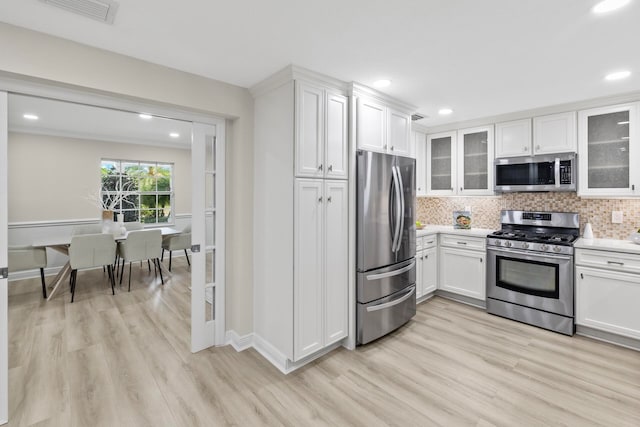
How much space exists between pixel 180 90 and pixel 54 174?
4.55 m

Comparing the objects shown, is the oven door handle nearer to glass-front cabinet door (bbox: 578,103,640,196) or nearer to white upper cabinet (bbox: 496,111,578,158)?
glass-front cabinet door (bbox: 578,103,640,196)

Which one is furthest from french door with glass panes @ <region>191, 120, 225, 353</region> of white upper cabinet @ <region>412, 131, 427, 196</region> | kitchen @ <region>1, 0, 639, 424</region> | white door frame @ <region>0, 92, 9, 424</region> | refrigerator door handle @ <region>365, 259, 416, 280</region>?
white upper cabinet @ <region>412, 131, 427, 196</region>

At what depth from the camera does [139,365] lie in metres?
2.49

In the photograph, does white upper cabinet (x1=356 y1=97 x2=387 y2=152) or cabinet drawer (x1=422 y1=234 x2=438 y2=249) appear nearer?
white upper cabinet (x1=356 y1=97 x2=387 y2=152)

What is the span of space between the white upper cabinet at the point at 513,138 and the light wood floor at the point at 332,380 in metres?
1.98

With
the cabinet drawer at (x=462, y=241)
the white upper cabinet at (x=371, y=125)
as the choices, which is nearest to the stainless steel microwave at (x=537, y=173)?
the cabinet drawer at (x=462, y=241)

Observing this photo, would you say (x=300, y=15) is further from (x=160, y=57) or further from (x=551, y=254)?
(x=551, y=254)

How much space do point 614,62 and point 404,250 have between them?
219cm

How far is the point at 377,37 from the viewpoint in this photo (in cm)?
190

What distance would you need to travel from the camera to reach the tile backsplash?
322 cm

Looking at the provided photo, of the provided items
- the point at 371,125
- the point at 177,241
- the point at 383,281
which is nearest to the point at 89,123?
the point at 177,241

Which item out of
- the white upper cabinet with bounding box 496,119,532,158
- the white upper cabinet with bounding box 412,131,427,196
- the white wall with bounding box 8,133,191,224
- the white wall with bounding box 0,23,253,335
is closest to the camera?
the white wall with bounding box 0,23,253,335

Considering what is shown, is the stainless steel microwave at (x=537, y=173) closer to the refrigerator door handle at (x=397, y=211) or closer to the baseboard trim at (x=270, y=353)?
the refrigerator door handle at (x=397, y=211)

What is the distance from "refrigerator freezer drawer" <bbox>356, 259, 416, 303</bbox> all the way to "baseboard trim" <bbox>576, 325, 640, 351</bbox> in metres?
1.73
